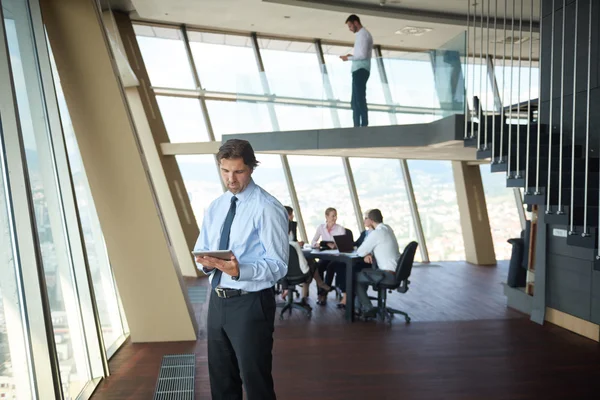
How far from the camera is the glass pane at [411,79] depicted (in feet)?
27.2

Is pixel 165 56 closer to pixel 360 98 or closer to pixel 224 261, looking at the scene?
pixel 360 98

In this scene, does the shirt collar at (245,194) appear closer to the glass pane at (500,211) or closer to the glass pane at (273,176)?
the glass pane at (273,176)

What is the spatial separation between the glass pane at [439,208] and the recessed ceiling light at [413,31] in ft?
9.67

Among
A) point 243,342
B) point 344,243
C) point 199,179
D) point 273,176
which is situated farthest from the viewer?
point 273,176

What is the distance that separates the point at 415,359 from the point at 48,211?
3.40m

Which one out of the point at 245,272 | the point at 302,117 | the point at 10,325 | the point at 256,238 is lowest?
the point at 10,325

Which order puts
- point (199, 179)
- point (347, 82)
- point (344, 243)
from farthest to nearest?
point (199, 179), point (347, 82), point (344, 243)

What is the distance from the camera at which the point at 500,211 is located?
13.6 meters

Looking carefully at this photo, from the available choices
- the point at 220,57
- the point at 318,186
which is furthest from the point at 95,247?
the point at 318,186

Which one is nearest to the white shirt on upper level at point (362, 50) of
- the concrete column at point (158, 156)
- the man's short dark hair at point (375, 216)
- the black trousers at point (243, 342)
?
the man's short dark hair at point (375, 216)

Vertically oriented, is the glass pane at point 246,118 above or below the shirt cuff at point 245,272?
above

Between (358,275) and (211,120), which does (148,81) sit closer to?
(211,120)

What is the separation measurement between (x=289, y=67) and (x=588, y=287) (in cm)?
592

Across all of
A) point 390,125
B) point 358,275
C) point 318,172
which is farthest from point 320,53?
point 358,275
